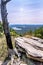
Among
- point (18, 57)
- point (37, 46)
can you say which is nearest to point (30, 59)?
point (37, 46)

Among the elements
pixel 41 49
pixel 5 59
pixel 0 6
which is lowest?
pixel 5 59

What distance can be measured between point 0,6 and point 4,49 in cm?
146

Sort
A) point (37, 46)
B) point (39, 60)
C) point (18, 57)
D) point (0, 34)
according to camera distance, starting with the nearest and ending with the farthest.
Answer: point (39, 60) < point (37, 46) < point (18, 57) < point (0, 34)

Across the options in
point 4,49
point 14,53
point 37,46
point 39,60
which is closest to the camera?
point 39,60

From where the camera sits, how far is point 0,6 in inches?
251

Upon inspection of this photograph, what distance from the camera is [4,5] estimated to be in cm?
616

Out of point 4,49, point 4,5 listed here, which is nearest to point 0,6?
point 4,5

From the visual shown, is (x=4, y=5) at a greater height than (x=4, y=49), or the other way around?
(x=4, y=5)

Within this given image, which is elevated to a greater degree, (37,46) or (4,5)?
(4,5)

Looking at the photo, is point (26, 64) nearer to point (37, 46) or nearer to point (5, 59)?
point (37, 46)

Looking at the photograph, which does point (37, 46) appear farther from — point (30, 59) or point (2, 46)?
point (2, 46)

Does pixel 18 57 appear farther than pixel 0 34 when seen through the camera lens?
No

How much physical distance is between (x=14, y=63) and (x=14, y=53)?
1.18m

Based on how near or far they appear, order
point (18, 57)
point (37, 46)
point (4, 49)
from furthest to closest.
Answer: point (4, 49) → point (18, 57) → point (37, 46)
